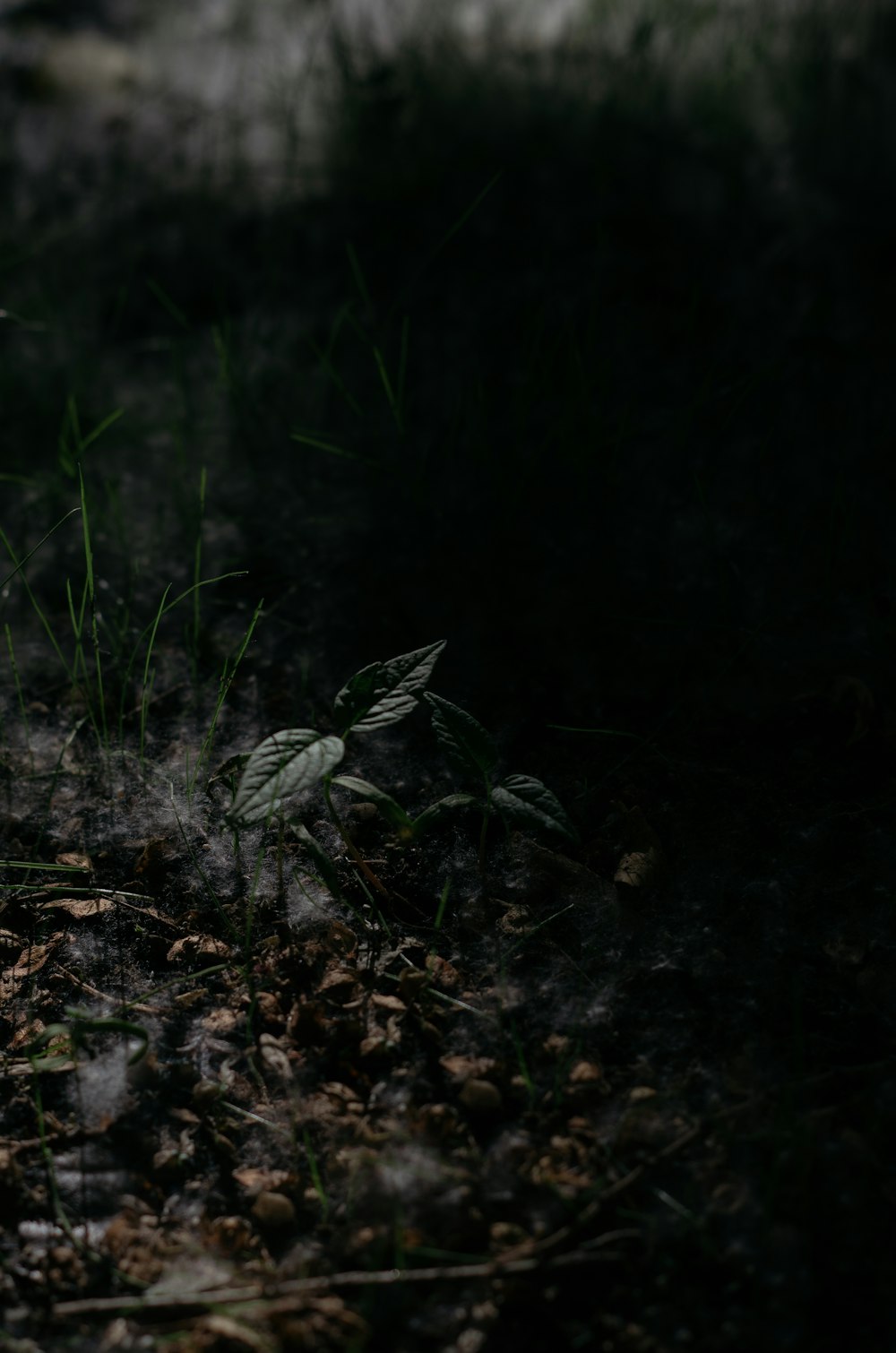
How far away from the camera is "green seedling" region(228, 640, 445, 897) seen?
1265 millimetres

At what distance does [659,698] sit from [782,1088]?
2.21 feet

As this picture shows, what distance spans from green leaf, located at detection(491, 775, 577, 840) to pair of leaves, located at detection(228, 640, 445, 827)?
0.17m

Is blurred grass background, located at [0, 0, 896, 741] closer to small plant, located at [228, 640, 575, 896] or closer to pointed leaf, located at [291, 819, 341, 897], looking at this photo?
small plant, located at [228, 640, 575, 896]

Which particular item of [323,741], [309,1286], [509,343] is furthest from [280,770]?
[509,343]

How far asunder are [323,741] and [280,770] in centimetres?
7

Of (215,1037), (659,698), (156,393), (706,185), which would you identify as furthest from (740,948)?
(706,185)

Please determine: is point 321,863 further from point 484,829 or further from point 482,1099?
point 482,1099

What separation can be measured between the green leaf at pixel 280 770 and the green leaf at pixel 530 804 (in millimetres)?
222

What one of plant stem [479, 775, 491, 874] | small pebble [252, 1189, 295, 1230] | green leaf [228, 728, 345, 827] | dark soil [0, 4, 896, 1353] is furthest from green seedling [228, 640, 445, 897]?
small pebble [252, 1189, 295, 1230]

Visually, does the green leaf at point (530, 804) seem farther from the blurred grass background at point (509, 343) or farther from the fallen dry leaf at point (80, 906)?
the fallen dry leaf at point (80, 906)

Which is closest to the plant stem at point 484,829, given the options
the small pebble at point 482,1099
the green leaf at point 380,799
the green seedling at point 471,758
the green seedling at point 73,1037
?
the green seedling at point 471,758

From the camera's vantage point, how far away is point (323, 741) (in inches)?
51.8

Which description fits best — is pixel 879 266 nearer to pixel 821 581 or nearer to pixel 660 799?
pixel 821 581

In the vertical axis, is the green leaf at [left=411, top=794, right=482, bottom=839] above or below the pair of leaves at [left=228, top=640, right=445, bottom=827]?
below
